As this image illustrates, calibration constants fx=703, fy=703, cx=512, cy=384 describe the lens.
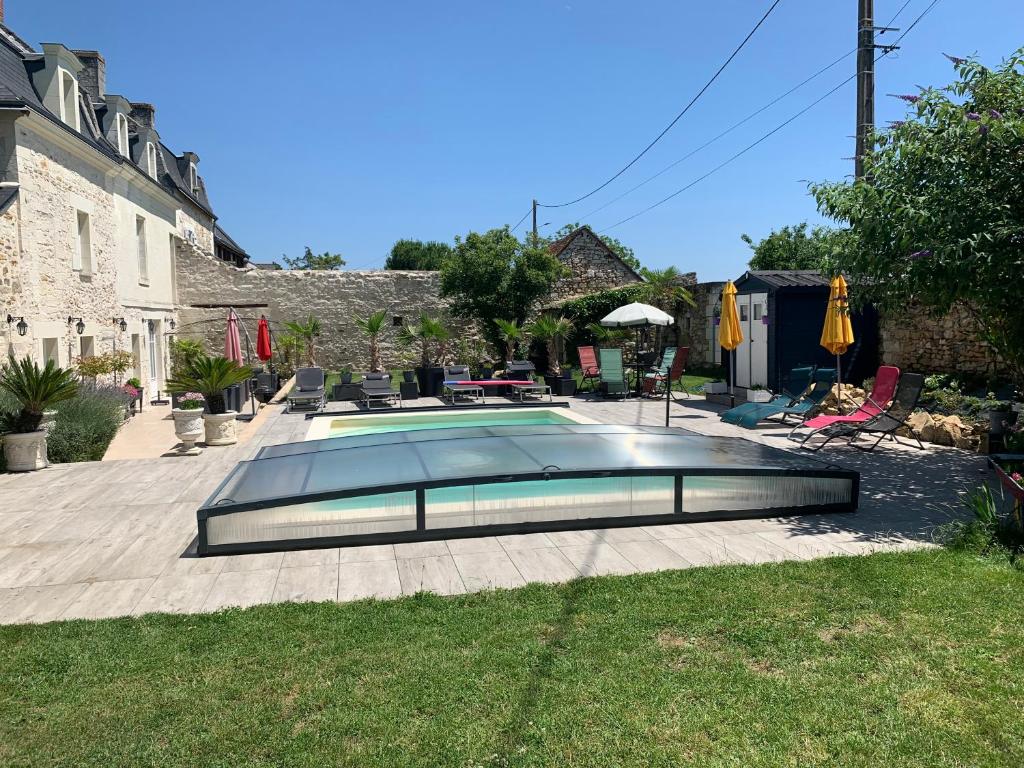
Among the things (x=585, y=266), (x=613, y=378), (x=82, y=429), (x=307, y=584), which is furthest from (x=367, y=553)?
(x=585, y=266)

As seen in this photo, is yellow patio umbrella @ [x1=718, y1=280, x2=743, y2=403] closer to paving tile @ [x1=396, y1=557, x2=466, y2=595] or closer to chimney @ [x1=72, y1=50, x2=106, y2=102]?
paving tile @ [x1=396, y1=557, x2=466, y2=595]

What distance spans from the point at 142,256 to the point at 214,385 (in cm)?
1057

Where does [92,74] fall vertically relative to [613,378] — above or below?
above

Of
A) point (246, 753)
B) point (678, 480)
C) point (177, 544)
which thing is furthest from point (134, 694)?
point (678, 480)

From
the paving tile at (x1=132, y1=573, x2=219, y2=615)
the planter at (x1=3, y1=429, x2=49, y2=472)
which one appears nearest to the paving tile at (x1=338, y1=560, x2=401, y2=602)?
the paving tile at (x1=132, y1=573, x2=219, y2=615)

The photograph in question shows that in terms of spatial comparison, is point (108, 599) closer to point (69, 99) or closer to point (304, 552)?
point (304, 552)

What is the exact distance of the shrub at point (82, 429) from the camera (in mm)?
9344

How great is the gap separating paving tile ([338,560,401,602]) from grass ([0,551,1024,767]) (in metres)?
0.24

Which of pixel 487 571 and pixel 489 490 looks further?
pixel 489 490

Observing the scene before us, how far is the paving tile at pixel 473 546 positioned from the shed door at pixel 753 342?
11120mm

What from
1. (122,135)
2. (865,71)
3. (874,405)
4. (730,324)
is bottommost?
(874,405)

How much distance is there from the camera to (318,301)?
23.5 metres

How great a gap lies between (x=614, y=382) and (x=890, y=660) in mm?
12451

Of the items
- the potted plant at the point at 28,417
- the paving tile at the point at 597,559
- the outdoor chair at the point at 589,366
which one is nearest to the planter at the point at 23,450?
the potted plant at the point at 28,417
